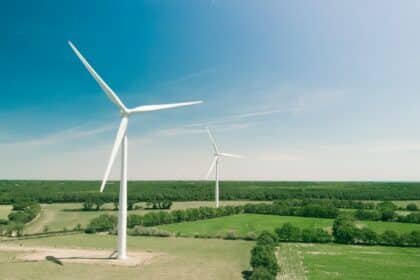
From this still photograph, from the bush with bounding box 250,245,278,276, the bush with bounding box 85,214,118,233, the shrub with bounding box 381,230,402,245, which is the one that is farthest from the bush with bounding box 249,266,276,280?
the bush with bounding box 85,214,118,233

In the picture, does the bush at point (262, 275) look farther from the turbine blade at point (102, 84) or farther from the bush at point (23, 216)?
the bush at point (23, 216)

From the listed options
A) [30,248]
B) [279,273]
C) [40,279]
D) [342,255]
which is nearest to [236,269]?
[279,273]

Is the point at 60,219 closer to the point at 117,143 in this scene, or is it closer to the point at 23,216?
the point at 23,216

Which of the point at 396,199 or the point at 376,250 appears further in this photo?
the point at 396,199

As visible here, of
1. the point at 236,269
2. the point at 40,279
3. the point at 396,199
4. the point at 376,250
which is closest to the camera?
the point at 40,279

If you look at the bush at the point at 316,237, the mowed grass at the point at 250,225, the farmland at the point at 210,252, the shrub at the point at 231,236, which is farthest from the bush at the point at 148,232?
the bush at the point at 316,237

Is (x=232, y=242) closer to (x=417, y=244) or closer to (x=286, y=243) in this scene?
(x=286, y=243)

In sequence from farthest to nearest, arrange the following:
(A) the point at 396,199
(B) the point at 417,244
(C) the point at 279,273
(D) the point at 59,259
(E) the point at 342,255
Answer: (A) the point at 396,199
(B) the point at 417,244
(E) the point at 342,255
(D) the point at 59,259
(C) the point at 279,273
